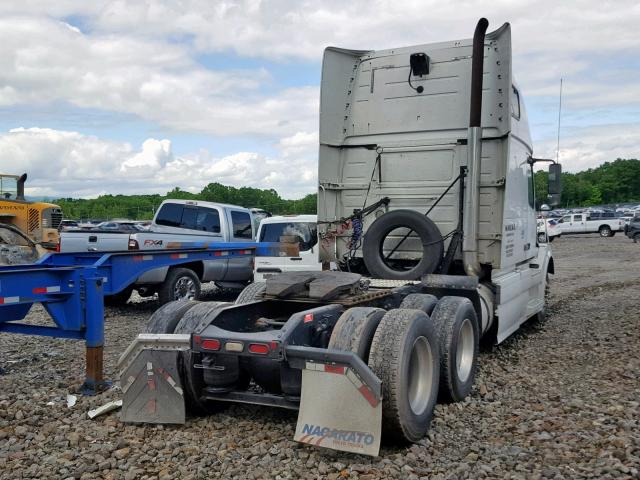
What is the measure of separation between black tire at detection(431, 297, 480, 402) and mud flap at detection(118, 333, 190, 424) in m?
2.19

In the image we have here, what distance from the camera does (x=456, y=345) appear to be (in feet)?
18.1

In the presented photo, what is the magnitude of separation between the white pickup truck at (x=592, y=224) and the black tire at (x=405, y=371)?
4050cm

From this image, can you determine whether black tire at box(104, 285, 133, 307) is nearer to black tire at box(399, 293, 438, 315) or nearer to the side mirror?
black tire at box(399, 293, 438, 315)

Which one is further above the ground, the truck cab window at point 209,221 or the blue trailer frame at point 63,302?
the truck cab window at point 209,221

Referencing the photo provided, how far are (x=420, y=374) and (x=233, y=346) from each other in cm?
145

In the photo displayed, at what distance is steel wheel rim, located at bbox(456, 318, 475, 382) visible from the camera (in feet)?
18.9

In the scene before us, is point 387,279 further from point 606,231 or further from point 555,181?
point 606,231

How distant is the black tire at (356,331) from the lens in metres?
4.46

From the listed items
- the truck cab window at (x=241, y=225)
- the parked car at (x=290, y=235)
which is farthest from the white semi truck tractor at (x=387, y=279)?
the truck cab window at (x=241, y=225)

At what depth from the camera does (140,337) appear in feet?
15.5

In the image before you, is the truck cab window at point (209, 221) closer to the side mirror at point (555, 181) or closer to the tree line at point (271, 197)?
the side mirror at point (555, 181)

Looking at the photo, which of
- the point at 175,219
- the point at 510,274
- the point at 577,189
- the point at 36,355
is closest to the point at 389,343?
the point at 510,274

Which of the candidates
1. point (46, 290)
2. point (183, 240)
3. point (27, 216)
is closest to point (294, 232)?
point (183, 240)

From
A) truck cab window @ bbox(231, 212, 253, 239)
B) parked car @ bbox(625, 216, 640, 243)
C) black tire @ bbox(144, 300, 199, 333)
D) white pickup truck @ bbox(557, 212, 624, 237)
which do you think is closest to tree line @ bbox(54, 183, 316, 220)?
white pickup truck @ bbox(557, 212, 624, 237)
